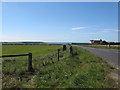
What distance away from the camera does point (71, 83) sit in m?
4.26

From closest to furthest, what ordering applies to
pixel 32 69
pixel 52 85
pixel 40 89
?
pixel 40 89
pixel 52 85
pixel 32 69

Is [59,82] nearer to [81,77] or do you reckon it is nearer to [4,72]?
[81,77]

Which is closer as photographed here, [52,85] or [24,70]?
[52,85]

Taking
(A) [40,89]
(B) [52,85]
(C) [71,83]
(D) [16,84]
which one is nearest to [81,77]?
(C) [71,83]

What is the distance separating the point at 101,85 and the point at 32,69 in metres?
3.94

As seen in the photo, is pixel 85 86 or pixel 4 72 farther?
pixel 4 72

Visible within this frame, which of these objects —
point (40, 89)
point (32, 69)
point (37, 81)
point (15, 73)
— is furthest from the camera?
point (32, 69)

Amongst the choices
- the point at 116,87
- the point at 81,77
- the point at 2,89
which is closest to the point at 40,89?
the point at 2,89

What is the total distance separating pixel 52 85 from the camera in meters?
4.25

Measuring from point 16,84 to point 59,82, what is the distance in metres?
1.78

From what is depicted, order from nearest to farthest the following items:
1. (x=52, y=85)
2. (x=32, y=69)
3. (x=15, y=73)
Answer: (x=52, y=85) → (x=15, y=73) → (x=32, y=69)

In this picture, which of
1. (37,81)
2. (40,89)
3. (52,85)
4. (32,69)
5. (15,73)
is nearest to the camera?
(40,89)

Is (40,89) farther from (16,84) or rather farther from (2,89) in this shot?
(2,89)

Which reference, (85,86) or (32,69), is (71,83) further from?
(32,69)
